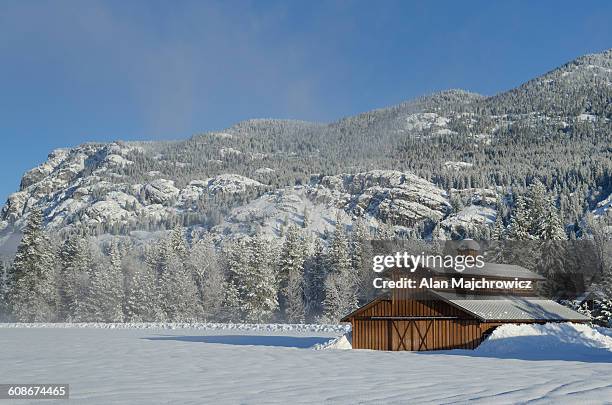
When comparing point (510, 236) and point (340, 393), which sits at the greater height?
point (510, 236)

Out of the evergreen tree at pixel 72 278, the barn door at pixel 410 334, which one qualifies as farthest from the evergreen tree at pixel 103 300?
the barn door at pixel 410 334

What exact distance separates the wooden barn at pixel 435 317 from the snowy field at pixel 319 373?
1.55 m

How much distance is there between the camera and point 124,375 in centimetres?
2067

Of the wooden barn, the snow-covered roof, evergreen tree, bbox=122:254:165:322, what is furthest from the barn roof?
evergreen tree, bbox=122:254:165:322

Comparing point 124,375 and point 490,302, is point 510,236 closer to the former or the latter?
point 490,302

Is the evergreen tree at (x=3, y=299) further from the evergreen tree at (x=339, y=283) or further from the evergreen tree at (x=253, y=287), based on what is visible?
the evergreen tree at (x=339, y=283)

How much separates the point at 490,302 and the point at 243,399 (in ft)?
92.3

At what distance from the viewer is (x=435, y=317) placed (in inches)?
1438

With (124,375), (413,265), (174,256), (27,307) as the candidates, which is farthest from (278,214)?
(124,375)

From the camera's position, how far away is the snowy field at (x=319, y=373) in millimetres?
14992

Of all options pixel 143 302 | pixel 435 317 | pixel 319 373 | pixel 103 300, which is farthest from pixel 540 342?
pixel 103 300

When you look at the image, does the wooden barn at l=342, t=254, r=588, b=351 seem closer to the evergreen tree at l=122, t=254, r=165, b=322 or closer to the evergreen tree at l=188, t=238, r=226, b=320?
the evergreen tree at l=188, t=238, r=226, b=320

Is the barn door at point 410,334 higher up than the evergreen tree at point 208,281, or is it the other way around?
the evergreen tree at point 208,281

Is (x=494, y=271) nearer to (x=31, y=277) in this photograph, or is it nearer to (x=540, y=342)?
(x=540, y=342)
